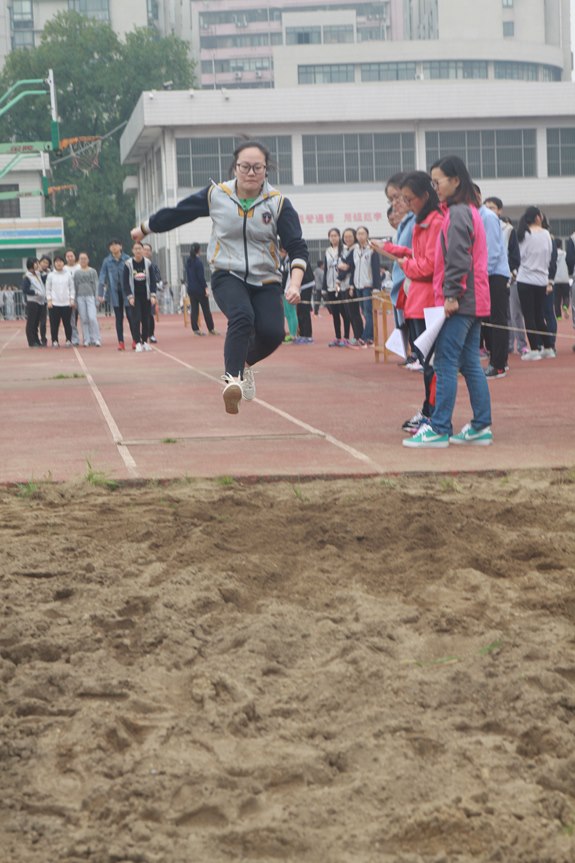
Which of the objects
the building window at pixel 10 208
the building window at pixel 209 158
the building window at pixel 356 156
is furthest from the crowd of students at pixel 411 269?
the building window at pixel 10 208

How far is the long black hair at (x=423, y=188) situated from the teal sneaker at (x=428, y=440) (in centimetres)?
157

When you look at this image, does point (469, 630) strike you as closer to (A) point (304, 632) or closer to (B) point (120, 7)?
(A) point (304, 632)

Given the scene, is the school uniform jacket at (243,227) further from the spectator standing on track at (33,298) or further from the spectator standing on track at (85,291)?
the spectator standing on track at (33,298)

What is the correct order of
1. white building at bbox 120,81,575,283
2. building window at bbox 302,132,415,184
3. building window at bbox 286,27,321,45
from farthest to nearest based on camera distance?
building window at bbox 286,27,321,45 < building window at bbox 302,132,415,184 < white building at bbox 120,81,575,283

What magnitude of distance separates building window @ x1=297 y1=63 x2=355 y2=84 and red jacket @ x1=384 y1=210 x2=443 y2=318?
102 m

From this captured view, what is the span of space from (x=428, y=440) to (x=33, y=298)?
17822mm

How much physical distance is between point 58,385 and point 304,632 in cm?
1162

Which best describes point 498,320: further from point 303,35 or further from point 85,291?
point 303,35

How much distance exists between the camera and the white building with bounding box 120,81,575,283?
60906mm

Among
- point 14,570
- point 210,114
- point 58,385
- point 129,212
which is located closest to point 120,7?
point 129,212

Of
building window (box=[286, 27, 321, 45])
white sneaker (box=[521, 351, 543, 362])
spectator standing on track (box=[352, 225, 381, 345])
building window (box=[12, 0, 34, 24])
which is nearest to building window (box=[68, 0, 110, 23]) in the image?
building window (box=[12, 0, 34, 24])

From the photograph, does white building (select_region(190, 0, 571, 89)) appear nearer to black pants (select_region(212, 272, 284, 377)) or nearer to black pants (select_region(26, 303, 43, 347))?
black pants (select_region(26, 303, 43, 347))

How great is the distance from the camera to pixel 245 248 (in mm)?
8242

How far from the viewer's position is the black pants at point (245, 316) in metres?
8.16
